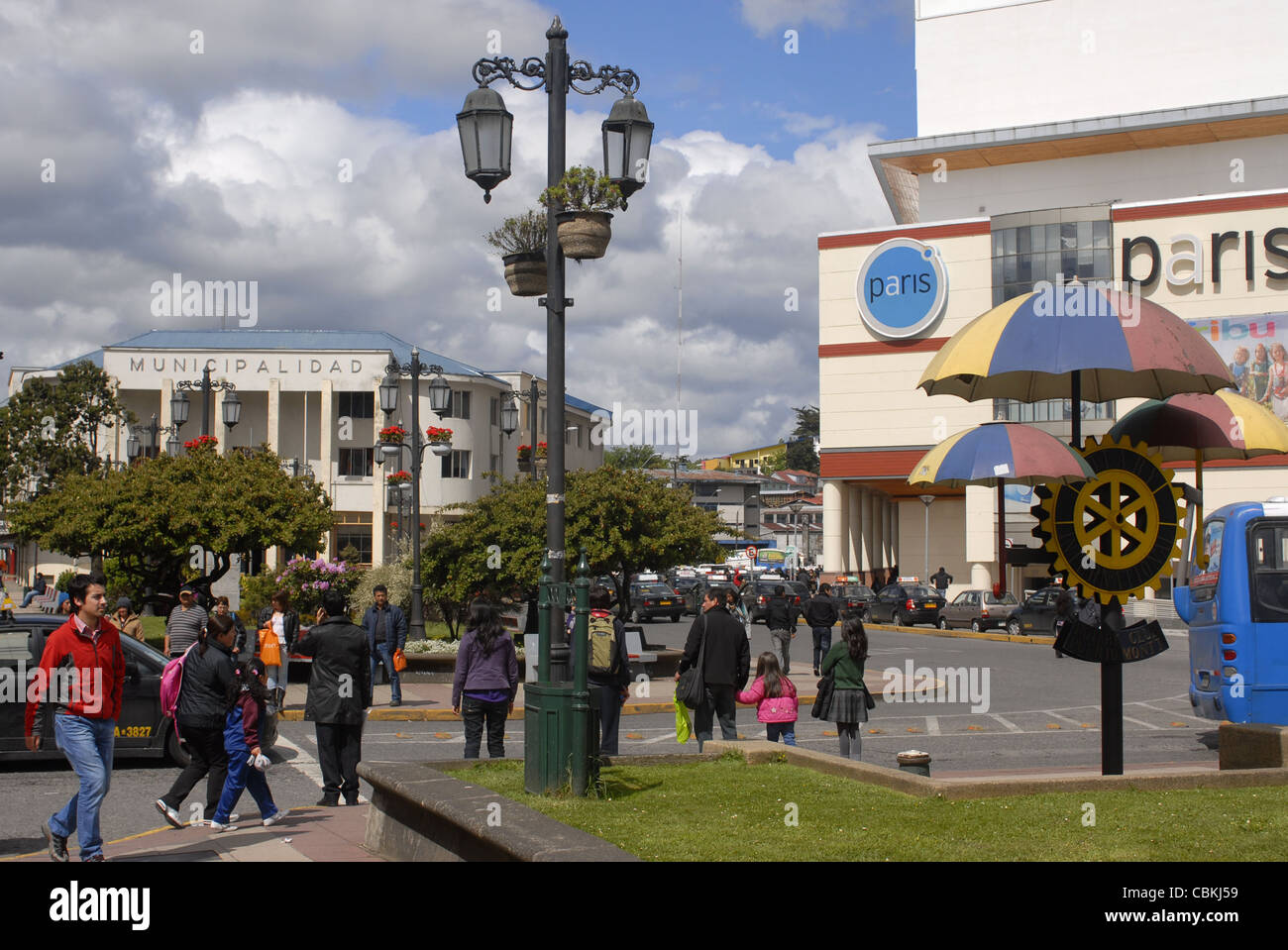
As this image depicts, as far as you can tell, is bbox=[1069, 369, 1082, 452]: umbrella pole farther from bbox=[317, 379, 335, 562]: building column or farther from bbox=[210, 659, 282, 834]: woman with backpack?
bbox=[317, 379, 335, 562]: building column

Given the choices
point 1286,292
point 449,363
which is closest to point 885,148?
point 1286,292

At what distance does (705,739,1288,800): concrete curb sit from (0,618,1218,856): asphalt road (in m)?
3.38

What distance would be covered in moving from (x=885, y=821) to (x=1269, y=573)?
7594 millimetres

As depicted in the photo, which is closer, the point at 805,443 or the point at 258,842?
the point at 258,842

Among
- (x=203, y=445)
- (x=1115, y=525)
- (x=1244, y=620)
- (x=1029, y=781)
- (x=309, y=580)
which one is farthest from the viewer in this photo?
(x=309, y=580)

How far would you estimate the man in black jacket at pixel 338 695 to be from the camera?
31.9 feet

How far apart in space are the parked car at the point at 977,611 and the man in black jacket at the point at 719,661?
27.2 metres

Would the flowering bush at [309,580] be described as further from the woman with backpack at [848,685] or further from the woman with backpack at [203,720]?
the woman with backpack at [203,720]

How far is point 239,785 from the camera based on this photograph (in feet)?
28.7

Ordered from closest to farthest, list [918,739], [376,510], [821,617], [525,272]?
[525,272] → [918,739] → [821,617] → [376,510]

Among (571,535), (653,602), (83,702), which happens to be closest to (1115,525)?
(83,702)

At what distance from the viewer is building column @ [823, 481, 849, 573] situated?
56844 mm

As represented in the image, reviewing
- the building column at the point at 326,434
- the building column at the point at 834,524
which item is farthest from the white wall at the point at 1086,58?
the building column at the point at 326,434

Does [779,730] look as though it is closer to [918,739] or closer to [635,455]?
[918,739]
